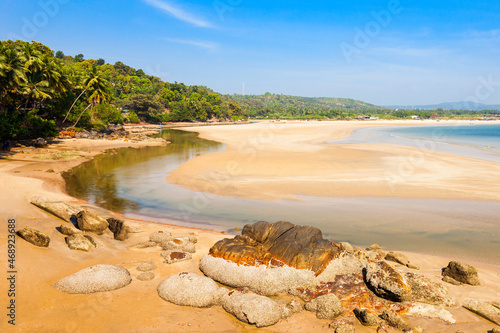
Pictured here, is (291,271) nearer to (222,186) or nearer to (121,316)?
(121,316)

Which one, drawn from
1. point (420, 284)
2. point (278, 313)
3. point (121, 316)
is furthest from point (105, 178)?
point (420, 284)

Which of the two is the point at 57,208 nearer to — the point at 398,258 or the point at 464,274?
the point at 398,258

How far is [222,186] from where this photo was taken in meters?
20.0

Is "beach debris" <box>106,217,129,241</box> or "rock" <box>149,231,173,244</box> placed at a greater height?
"beach debris" <box>106,217,129,241</box>

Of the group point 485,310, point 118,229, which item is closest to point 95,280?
point 118,229

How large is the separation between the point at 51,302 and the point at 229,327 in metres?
4.15

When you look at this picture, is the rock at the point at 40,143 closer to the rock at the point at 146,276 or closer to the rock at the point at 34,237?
the rock at the point at 34,237

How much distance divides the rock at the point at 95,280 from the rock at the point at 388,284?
6477 millimetres

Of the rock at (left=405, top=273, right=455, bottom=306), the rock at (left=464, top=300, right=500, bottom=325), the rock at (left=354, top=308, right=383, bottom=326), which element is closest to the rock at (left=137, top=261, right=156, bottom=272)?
the rock at (left=354, top=308, right=383, bottom=326)

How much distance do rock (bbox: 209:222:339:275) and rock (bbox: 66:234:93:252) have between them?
4.11 metres

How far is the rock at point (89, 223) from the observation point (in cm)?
1059

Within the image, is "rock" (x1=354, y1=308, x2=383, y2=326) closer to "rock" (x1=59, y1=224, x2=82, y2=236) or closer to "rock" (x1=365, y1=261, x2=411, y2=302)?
"rock" (x1=365, y1=261, x2=411, y2=302)

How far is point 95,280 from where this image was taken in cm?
732

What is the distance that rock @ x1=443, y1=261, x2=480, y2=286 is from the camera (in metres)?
8.07
